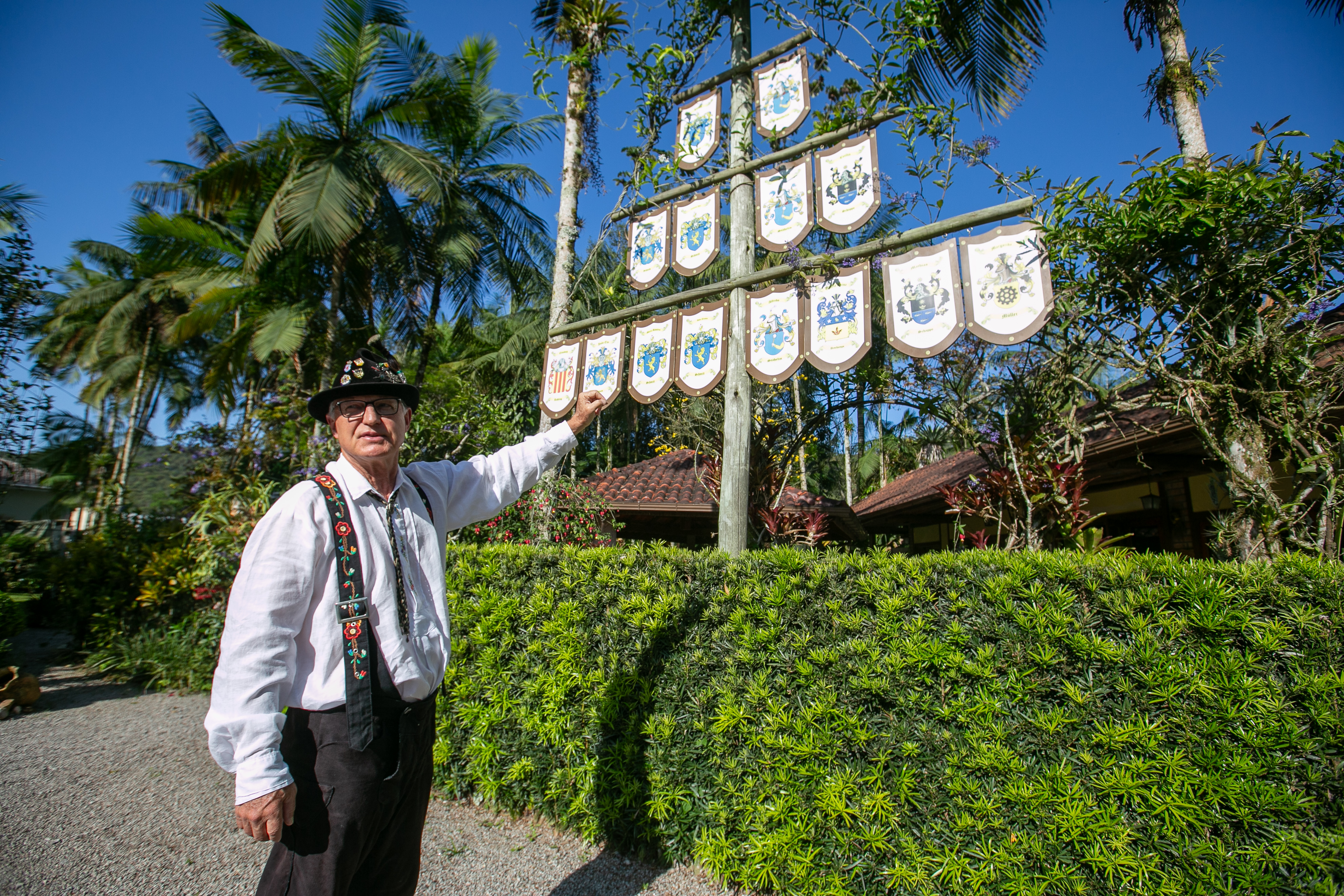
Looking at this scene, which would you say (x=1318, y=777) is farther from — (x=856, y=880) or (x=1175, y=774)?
(x=856, y=880)

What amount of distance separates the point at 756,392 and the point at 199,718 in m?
6.56

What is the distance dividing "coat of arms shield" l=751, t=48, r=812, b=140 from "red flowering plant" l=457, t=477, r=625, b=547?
3.51m

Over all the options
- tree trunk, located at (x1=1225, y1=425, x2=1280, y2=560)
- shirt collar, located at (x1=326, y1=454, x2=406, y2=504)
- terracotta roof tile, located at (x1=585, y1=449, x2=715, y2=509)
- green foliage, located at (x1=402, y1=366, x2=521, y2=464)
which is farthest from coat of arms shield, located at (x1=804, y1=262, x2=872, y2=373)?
terracotta roof tile, located at (x1=585, y1=449, x2=715, y2=509)

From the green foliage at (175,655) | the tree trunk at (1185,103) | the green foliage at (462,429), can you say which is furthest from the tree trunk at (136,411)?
the tree trunk at (1185,103)

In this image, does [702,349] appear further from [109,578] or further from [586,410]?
[109,578]

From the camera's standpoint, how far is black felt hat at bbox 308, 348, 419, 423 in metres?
1.94

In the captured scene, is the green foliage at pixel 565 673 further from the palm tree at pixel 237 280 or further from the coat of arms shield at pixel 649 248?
the palm tree at pixel 237 280

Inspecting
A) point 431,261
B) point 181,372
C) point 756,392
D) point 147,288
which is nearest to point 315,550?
point 756,392

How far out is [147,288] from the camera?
19.4 m

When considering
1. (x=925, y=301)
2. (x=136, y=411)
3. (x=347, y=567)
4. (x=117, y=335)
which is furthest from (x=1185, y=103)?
(x=117, y=335)

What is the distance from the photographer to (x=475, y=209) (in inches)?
537

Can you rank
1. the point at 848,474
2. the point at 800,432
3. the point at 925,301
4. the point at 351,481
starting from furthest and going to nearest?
1. the point at 848,474
2. the point at 800,432
3. the point at 925,301
4. the point at 351,481

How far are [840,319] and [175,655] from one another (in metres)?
7.93

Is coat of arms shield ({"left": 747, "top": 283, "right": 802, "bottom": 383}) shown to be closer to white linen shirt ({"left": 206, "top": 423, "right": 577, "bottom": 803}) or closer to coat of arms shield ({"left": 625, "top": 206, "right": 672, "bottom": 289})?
coat of arms shield ({"left": 625, "top": 206, "right": 672, "bottom": 289})
